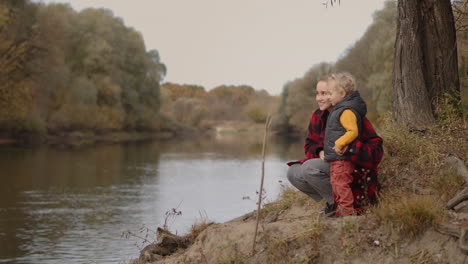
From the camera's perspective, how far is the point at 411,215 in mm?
4316

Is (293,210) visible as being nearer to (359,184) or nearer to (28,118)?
(359,184)

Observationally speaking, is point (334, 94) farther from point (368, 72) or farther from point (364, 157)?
point (368, 72)

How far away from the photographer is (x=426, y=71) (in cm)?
699

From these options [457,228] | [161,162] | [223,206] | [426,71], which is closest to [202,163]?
[161,162]

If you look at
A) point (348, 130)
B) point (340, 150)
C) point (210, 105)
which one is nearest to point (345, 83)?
point (348, 130)

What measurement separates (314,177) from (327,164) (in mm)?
190

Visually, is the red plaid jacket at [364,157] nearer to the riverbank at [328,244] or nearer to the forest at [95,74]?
the riverbank at [328,244]

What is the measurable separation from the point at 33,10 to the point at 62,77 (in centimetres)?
550

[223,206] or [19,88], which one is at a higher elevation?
[19,88]

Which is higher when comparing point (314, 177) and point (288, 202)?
point (314, 177)

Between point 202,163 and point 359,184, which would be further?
point 202,163

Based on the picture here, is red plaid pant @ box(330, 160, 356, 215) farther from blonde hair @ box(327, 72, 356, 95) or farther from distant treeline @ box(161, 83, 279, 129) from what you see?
distant treeline @ box(161, 83, 279, 129)

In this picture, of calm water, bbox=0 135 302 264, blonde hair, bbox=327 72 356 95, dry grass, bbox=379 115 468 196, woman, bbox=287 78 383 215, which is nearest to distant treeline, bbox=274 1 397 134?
calm water, bbox=0 135 302 264

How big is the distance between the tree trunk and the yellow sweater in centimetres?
234
